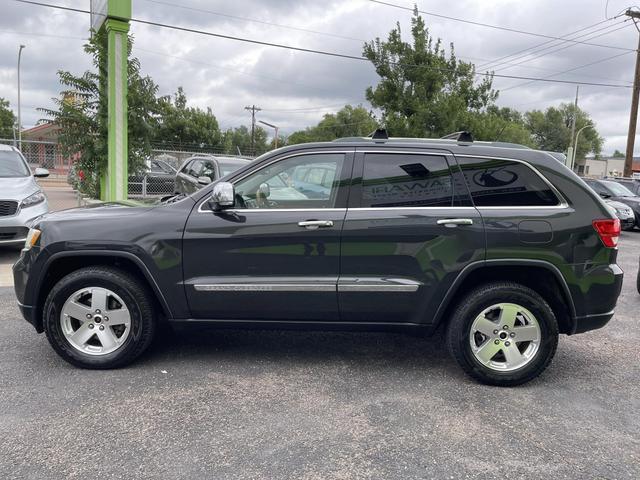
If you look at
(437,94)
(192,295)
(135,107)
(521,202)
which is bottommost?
(192,295)

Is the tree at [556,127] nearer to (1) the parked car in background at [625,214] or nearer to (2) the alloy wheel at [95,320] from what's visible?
(1) the parked car in background at [625,214]

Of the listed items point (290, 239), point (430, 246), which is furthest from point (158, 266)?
point (430, 246)

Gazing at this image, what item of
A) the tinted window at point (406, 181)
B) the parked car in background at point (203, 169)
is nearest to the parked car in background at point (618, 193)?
the parked car in background at point (203, 169)

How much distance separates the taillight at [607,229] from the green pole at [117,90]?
898cm

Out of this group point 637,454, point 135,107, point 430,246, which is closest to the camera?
point 637,454

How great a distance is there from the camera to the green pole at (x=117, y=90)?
1042 centimetres

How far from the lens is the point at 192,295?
155 inches

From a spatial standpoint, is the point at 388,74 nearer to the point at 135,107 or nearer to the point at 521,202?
the point at 135,107

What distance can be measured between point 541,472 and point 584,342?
257 cm

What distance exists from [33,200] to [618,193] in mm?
15472

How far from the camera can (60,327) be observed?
13.0 ft

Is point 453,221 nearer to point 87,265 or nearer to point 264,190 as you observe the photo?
point 264,190

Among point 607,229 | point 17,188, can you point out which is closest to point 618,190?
point 607,229

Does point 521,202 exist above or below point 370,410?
above
